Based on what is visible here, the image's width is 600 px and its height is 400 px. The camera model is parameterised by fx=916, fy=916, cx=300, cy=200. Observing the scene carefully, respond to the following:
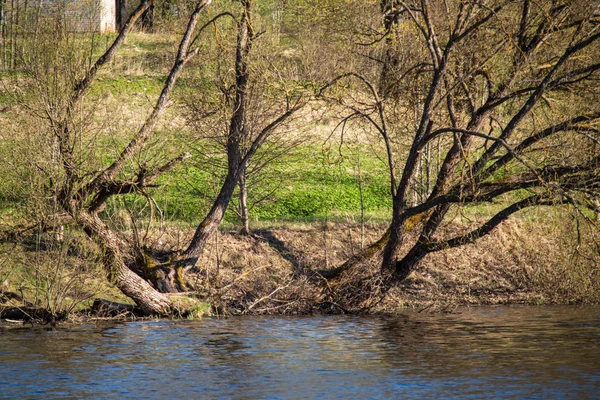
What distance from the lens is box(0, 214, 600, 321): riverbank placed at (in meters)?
20.6

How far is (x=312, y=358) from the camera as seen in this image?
53.4 ft

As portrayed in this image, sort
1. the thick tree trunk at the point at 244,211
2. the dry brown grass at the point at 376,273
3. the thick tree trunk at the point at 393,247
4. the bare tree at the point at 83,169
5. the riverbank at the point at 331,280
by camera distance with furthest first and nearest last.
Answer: the thick tree trunk at the point at 244,211
the thick tree trunk at the point at 393,247
the dry brown grass at the point at 376,273
the riverbank at the point at 331,280
the bare tree at the point at 83,169

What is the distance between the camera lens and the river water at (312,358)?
44.6ft

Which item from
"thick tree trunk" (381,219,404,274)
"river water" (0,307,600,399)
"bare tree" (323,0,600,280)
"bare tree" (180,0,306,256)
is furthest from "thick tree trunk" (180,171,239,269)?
"thick tree trunk" (381,219,404,274)

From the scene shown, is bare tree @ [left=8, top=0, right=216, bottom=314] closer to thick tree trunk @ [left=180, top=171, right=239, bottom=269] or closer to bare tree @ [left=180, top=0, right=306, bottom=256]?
thick tree trunk @ [left=180, top=171, right=239, bottom=269]

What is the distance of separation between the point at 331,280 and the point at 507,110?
255 inches

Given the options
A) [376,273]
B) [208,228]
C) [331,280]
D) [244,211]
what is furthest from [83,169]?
[244,211]

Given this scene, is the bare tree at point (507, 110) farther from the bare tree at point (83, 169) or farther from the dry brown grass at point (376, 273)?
the bare tree at point (83, 169)

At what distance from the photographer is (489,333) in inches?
746

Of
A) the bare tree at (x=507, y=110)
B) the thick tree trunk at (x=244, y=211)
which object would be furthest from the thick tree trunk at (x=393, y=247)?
the thick tree trunk at (x=244, y=211)

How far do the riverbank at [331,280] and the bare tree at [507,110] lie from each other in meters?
1.08

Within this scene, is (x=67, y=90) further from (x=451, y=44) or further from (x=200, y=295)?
(x=451, y=44)

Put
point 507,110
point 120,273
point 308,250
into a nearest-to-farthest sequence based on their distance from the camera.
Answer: point 120,273
point 507,110
point 308,250

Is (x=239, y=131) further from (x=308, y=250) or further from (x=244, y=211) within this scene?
(x=308, y=250)
